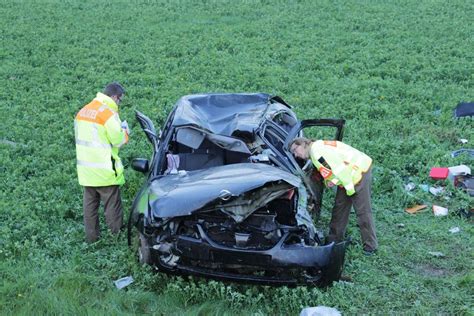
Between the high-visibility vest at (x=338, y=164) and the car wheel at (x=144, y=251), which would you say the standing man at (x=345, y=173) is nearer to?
the high-visibility vest at (x=338, y=164)

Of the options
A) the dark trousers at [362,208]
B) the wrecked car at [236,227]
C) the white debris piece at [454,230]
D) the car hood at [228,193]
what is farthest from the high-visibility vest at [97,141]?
the white debris piece at [454,230]

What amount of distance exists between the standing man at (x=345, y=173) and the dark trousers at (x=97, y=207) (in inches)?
83.4

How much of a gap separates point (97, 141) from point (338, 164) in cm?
267

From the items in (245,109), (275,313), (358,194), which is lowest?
(275,313)

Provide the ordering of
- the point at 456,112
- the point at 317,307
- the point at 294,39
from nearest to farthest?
the point at 317,307, the point at 456,112, the point at 294,39

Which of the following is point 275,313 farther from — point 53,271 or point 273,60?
point 273,60

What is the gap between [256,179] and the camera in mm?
5648

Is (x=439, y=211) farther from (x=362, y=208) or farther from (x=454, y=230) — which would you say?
(x=362, y=208)

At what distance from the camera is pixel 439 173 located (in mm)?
8570

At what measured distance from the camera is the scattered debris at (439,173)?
336 inches

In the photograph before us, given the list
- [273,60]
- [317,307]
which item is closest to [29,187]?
[317,307]

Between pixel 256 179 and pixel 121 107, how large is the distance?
696 centimetres

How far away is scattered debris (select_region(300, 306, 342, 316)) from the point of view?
5.42 m

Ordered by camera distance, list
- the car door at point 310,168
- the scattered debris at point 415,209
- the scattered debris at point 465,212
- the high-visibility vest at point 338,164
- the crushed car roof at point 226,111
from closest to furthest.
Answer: the high-visibility vest at point 338,164 < the car door at point 310,168 < the crushed car roof at point 226,111 < the scattered debris at point 465,212 < the scattered debris at point 415,209
